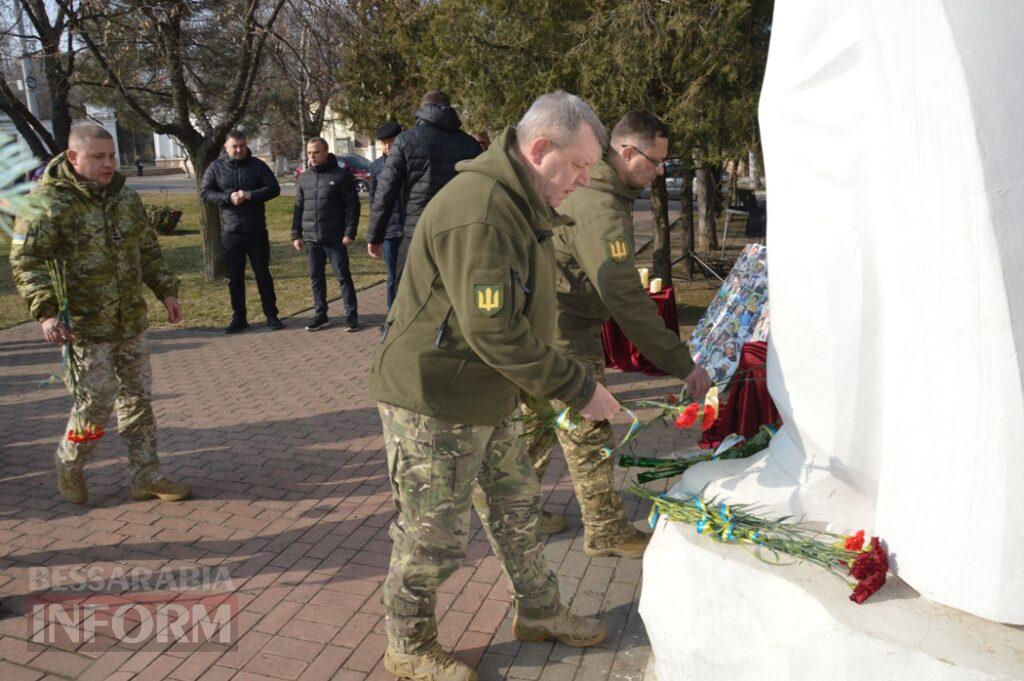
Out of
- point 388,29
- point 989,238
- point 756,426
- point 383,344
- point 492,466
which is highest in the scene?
point 388,29

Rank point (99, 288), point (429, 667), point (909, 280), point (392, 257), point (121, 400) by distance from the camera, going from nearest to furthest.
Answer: point (909, 280) → point (429, 667) → point (99, 288) → point (121, 400) → point (392, 257)

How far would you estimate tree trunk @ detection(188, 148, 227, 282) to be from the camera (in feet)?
37.9

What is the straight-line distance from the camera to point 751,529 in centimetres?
262

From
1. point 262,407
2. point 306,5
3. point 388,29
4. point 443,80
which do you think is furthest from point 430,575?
point 306,5

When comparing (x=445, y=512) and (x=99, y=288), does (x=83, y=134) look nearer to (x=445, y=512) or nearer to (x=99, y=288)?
(x=99, y=288)

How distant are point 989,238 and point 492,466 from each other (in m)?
1.67

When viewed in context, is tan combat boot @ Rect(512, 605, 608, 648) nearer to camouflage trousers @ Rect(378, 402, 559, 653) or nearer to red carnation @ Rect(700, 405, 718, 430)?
camouflage trousers @ Rect(378, 402, 559, 653)

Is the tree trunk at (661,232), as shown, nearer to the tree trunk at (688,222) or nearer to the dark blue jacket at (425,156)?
the tree trunk at (688,222)

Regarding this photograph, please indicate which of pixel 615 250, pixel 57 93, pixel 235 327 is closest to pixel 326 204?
pixel 235 327

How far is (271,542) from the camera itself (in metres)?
4.20

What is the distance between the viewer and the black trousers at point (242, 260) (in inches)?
347

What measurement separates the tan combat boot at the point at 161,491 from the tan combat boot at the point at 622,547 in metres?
2.19

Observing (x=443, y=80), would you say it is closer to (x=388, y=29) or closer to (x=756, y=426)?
(x=388, y=29)

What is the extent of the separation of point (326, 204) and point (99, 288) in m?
4.47
